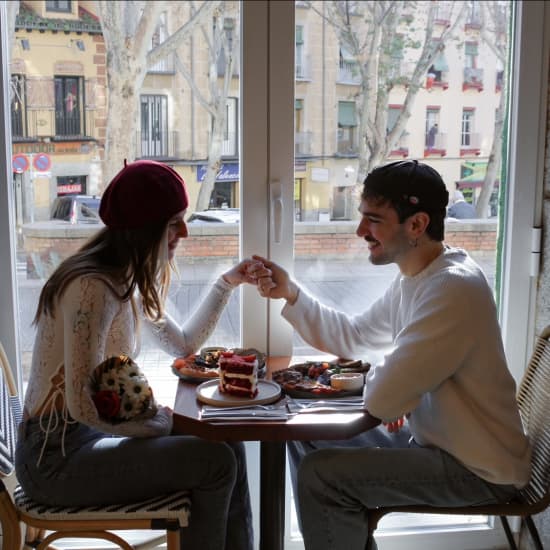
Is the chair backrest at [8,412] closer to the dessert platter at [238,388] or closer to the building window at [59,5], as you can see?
the dessert platter at [238,388]

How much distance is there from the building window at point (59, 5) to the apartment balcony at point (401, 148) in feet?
3.32

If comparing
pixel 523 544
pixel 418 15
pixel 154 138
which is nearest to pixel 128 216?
pixel 154 138

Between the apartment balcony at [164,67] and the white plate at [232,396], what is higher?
the apartment balcony at [164,67]

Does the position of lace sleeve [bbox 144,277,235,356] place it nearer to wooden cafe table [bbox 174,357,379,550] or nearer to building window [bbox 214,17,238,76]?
wooden cafe table [bbox 174,357,379,550]

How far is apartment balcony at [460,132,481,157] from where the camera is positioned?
7.60 ft

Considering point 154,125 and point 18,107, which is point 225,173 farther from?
point 18,107

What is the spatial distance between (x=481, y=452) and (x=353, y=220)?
840 mm

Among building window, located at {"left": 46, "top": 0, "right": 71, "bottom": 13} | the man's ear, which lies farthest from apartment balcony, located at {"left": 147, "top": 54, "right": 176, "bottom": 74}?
the man's ear

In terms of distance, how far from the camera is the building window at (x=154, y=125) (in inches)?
85.7

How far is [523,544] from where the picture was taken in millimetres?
2414

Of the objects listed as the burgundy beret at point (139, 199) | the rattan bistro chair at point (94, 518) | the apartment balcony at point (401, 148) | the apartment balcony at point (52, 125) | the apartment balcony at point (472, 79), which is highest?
the apartment balcony at point (472, 79)

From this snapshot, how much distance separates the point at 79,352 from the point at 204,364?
0.47 meters

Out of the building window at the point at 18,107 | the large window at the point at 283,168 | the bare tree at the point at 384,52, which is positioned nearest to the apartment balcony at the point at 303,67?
the large window at the point at 283,168

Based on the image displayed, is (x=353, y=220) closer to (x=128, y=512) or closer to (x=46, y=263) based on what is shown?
(x=46, y=263)
